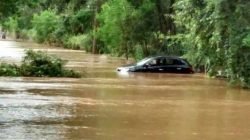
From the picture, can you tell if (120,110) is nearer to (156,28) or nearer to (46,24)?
(156,28)

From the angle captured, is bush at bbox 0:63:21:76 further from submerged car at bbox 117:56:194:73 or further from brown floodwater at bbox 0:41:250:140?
submerged car at bbox 117:56:194:73

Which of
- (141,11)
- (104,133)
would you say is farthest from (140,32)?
(104,133)

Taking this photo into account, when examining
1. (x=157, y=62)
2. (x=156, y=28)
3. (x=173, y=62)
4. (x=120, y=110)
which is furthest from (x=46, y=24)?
(x=120, y=110)

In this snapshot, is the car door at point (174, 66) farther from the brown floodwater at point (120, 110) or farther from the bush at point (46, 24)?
the bush at point (46, 24)

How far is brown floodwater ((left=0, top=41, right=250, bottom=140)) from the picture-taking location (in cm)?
1510

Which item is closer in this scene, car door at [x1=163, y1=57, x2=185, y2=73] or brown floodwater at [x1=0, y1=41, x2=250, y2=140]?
brown floodwater at [x1=0, y1=41, x2=250, y2=140]

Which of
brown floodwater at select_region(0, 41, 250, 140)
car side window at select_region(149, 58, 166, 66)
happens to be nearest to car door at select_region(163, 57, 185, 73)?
car side window at select_region(149, 58, 166, 66)

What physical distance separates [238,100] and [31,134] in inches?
469

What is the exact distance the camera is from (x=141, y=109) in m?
20.0

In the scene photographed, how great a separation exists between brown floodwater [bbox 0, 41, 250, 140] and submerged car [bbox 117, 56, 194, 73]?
7.91m

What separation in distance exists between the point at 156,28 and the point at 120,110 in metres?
33.9

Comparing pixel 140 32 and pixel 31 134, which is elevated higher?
pixel 140 32

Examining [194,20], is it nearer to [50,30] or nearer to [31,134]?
[31,134]

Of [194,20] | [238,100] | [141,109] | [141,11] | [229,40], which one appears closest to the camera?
[141,109]
